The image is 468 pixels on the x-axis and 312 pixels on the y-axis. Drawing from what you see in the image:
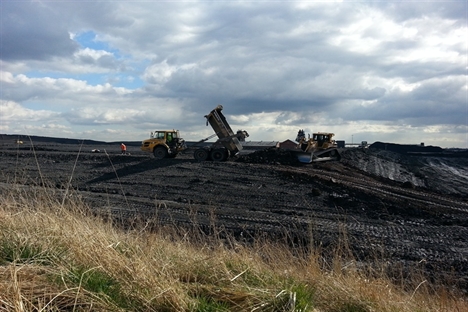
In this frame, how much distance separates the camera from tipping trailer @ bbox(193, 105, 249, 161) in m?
28.6

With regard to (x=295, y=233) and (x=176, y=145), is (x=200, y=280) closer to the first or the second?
(x=295, y=233)

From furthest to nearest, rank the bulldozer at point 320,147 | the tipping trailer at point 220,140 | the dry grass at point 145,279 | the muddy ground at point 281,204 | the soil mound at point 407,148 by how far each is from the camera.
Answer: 1. the soil mound at point 407,148
2. the bulldozer at point 320,147
3. the tipping trailer at point 220,140
4. the muddy ground at point 281,204
5. the dry grass at point 145,279

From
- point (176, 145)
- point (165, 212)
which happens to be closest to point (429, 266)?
point (165, 212)

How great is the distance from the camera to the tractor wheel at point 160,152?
A: 97.8ft

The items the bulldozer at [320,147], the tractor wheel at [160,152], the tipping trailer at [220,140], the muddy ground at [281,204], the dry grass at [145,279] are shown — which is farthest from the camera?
the bulldozer at [320,147]

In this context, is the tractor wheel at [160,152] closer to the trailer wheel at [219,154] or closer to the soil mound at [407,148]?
the trailer wheel at [219,154]

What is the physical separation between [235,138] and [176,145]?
4043 mm

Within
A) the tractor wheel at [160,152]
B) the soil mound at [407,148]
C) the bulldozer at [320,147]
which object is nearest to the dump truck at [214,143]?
the tractor wheel at [160,152]

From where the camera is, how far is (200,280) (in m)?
4.72

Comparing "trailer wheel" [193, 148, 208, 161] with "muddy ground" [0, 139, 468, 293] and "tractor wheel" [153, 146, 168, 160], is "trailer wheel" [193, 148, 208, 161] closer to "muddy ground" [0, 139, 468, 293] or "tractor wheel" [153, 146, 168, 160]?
"tractor wheel" [153, 146, 168, 160]

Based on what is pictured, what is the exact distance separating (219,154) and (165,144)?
11.6ft

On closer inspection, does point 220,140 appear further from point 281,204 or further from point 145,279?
point 145,279

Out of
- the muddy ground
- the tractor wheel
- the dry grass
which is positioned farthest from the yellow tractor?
the dry grass

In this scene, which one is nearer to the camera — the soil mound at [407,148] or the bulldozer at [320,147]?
the bulldozer at [320,147]
